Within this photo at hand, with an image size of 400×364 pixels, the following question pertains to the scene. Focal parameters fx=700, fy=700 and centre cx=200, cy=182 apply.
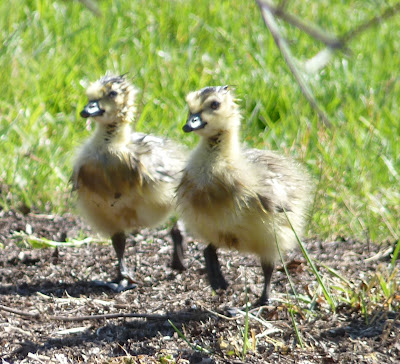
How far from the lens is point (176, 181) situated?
14.0 ft

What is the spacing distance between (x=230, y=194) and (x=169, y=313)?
2.40 feet

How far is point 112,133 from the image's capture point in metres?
4.49

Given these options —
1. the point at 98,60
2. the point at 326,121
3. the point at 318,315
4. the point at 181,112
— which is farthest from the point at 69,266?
the point at 326,121

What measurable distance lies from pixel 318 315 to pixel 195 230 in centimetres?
82

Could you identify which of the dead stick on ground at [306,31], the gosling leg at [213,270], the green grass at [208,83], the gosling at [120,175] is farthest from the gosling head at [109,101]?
the dead stick on ground at [306,31]

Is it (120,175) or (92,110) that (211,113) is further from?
(92,110)

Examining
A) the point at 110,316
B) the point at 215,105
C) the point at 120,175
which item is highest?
the point at 215,105

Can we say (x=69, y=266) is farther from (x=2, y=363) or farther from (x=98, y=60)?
(x=98, y=60)

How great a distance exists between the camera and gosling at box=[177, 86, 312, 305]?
376 centimetres

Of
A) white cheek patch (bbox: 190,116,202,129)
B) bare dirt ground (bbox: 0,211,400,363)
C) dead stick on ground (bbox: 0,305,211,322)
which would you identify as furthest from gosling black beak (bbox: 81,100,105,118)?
dead stick on ground (bbox: 0,305,211,322)

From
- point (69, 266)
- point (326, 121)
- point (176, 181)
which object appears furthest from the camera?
point (69, 266)

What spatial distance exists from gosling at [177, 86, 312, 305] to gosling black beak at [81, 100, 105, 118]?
0.63 metres

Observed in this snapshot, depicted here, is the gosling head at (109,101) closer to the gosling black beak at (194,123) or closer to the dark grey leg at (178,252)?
the gosling black beak at (194,123)

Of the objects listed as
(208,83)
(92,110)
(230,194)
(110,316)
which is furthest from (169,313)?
(208,83)
